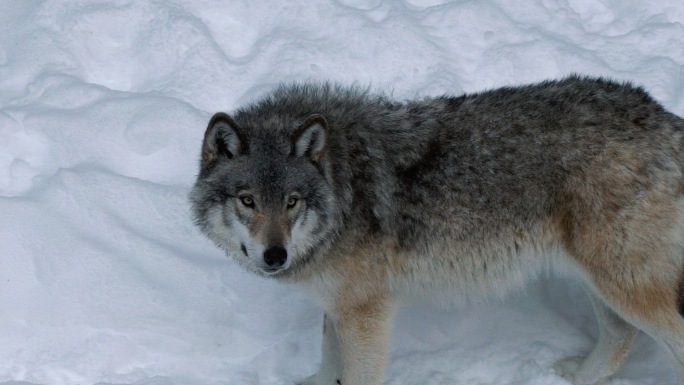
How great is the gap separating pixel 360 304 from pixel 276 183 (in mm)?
1011

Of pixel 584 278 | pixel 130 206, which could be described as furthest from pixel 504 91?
pixel 130 206

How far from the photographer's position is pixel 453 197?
5719mm

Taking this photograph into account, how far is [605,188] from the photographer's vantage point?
17.8 feet

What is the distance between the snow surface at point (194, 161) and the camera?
6.40 m

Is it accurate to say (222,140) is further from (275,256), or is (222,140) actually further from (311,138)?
(275,256)

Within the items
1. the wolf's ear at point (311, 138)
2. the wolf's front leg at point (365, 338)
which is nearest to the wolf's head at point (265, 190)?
the wolf's ear at point (311, 138)

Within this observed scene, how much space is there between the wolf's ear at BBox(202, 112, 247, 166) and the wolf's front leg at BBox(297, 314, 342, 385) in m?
1.44

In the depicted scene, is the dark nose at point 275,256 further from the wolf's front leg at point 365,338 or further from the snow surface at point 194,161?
the snow surface at point 194,161

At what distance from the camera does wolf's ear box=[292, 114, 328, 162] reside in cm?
530

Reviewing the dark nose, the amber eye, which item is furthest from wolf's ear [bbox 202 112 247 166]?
the dark nose

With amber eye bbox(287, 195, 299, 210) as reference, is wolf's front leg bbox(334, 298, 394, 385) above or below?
below

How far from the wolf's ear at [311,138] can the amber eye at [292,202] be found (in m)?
0.30

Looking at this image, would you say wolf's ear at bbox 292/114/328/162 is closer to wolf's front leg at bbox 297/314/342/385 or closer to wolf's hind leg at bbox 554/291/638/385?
wolf's front leg at bbox 297/314/342/385

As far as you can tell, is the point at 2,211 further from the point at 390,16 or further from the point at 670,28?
the point at 670,28
